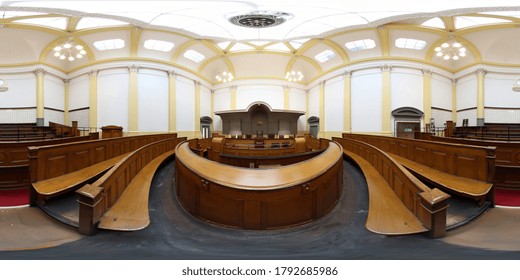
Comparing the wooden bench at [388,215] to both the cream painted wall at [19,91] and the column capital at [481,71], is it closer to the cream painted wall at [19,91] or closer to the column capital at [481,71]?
the column capital at [481,71]

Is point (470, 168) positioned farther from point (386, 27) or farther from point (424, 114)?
point (424, 114)

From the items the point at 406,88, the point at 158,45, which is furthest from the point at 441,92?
the point at 158,45

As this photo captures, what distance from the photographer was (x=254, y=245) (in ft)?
7.06

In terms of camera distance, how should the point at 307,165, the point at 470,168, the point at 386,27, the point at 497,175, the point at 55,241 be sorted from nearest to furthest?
the point at 55,241, the point at 307,165, the point at 470,168, the point at 497,175, the point at 386,27

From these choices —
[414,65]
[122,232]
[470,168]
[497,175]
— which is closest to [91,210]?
[122,232]

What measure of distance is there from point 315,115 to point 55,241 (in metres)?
13.9

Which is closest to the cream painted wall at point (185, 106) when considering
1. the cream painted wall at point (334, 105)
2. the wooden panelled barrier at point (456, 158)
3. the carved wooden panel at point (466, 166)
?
the cream painted wall at point (334, 105)

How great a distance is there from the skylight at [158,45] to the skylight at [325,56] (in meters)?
7.77

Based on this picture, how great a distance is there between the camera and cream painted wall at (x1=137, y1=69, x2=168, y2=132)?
11.3 metres

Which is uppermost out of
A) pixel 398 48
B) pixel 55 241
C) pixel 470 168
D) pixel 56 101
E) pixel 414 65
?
pixel 398 48

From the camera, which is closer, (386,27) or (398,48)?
(386,27)

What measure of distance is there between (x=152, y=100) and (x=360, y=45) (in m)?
10.8

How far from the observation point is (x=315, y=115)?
14633 mm

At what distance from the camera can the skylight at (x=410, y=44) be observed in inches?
406
